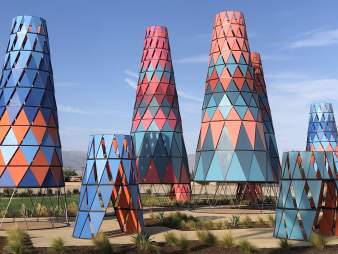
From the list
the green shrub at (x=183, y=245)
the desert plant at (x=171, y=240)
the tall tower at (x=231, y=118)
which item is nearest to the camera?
the green shrub at (x=183, y=245)

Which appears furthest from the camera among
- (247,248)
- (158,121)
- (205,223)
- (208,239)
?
(158,121)

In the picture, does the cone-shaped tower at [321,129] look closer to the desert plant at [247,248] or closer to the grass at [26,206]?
the grass at [26,206]

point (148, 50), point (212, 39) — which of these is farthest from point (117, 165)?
point (148, 50)

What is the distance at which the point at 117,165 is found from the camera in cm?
2045

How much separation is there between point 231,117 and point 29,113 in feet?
47.4

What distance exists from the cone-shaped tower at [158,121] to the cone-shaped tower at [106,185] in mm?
16823

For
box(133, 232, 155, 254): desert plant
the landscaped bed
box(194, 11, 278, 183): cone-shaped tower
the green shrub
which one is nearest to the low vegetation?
box(133, 232, 155, 254): desert plant

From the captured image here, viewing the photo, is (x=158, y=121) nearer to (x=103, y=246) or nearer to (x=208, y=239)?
(x=208, y=239)

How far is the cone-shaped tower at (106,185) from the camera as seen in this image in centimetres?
1986

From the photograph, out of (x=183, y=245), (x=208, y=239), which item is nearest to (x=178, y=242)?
(x=183, y=245)

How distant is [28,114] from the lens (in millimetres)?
24562

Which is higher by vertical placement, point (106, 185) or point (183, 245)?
point (106, 185)

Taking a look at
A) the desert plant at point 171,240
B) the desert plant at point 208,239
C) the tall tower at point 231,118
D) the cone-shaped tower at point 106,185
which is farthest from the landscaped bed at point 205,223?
the tall tower at point 231,118

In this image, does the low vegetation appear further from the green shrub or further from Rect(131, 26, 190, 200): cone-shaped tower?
Rect(131, 26, 190, 200): cone-shaped tower
